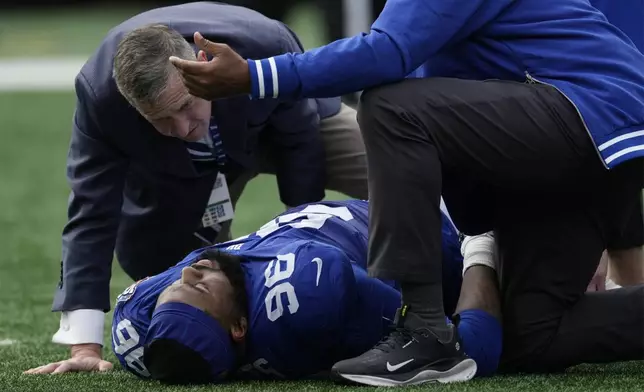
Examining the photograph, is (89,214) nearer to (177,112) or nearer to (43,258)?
(177,112)

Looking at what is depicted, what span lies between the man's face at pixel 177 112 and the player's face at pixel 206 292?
17.0 inches

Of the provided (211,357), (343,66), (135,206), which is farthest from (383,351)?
(135,206)

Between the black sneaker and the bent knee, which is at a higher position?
the black sneaker

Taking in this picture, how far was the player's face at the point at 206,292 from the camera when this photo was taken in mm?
2629

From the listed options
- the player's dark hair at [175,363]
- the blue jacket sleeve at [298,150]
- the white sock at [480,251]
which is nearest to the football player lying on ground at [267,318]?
the player's dark hair at [175,363]

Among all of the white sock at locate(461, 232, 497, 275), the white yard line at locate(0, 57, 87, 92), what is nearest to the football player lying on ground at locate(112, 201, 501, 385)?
the white sock at locate(461, 232, 497, 275)

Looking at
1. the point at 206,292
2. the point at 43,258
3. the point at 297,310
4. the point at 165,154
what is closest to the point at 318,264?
the point at 297,310

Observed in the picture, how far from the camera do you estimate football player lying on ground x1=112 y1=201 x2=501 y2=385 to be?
260cm

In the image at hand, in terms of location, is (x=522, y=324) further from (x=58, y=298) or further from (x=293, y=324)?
(x=58, y=298)

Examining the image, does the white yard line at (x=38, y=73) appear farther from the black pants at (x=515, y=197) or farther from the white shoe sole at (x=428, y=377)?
the white shoe sole at (x=428, y=377)

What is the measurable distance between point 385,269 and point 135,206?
138cm

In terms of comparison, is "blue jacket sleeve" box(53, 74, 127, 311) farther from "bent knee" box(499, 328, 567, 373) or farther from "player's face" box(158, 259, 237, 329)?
"bent knee" box(499, 328, 567, 373)

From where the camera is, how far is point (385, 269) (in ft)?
8.03

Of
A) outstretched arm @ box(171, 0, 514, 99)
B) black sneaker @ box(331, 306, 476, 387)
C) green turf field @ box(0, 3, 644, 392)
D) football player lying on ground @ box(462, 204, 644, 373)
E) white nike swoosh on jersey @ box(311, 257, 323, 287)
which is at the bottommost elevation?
green turf field @ box(0, 3, 644, 392)
